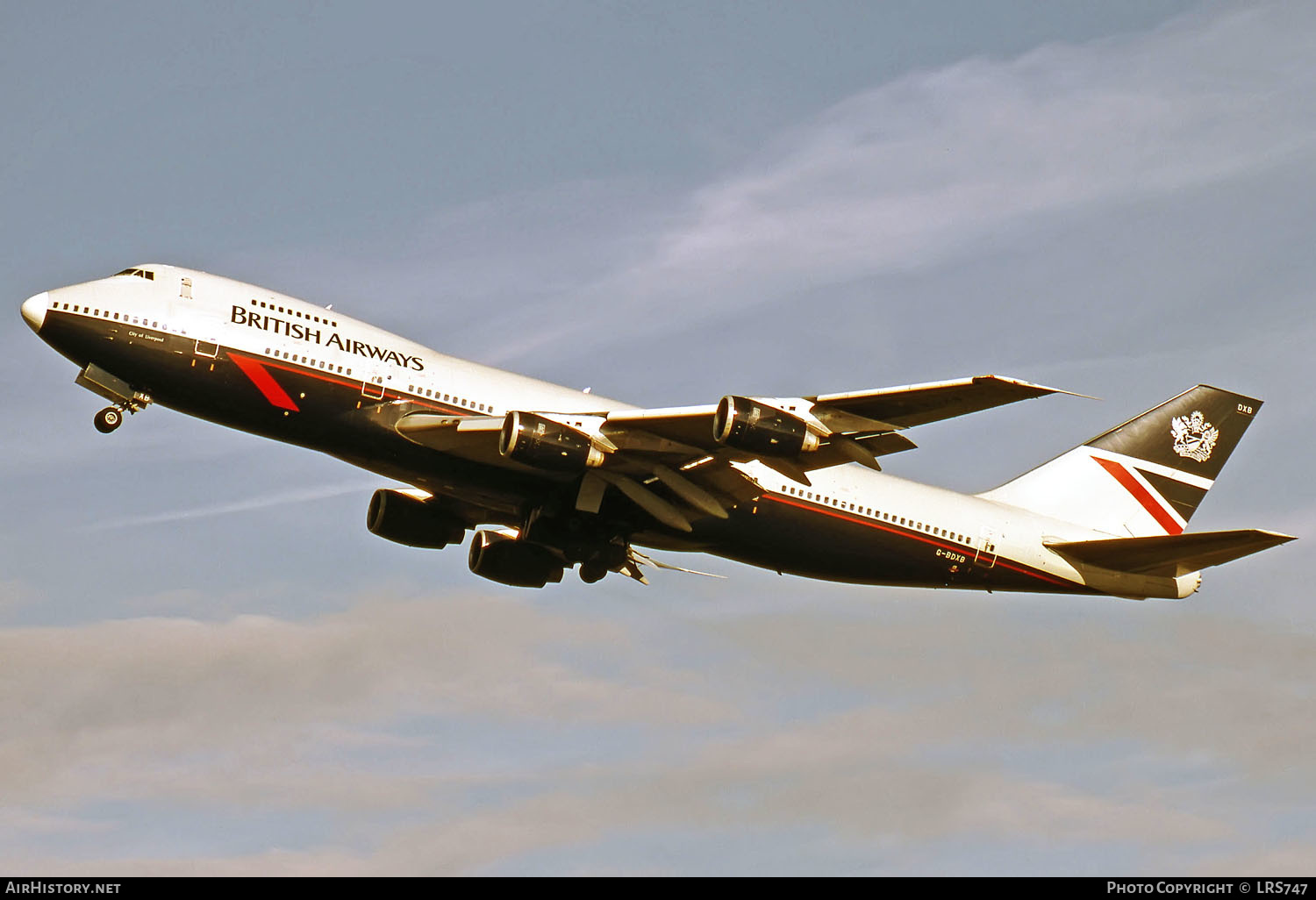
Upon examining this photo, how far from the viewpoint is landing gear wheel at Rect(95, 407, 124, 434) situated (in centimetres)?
3594

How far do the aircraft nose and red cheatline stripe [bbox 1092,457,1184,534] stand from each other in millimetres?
29568

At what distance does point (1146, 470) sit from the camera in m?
46.0

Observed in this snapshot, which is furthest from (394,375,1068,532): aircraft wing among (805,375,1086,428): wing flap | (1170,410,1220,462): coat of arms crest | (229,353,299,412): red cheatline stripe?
(1170,410,1220,462): coat of arms crest

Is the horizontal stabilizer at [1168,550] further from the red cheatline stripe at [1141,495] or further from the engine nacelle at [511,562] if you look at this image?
the engine nacelle at [511,562]

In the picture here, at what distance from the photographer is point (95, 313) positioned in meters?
35.2

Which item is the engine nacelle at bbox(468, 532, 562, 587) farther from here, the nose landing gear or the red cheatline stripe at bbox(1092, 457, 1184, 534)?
the red cheatline stripe at bbox(1092, 457, 1184, 534)

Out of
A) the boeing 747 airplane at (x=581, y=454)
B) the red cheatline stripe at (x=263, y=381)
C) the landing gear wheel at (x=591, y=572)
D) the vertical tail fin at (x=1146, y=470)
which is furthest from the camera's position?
the vertical tail fin at (x=1146, y=470)

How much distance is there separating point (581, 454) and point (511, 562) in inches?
352

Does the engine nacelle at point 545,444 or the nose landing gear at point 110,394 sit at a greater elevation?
the nose landing gear at point 110,394

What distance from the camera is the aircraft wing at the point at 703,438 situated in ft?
108

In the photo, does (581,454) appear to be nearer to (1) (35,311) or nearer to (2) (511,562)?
(2) (511,562)

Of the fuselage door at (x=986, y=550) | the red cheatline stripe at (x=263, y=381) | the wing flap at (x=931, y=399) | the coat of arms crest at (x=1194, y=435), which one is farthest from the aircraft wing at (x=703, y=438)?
the coat of arms crest at (x=1194, y=435)

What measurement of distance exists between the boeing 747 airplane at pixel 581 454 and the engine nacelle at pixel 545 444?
0.04m
